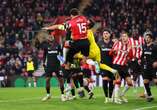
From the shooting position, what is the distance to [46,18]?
36.9m

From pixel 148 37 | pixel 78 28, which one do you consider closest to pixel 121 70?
pixel 148 37

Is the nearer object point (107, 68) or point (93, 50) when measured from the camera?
point (107, 68)

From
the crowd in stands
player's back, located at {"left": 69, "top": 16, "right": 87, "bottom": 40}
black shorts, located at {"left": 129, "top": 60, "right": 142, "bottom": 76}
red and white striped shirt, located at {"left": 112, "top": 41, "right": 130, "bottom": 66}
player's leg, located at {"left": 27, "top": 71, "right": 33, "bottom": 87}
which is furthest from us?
the crowd in stands

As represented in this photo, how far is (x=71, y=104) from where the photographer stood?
16547mm

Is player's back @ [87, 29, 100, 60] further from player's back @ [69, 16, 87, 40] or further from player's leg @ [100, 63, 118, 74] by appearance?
player's back @ [69, 16, 87, 40]

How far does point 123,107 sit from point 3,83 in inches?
640

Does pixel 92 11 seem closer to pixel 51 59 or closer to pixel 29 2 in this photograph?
pixel 29 2

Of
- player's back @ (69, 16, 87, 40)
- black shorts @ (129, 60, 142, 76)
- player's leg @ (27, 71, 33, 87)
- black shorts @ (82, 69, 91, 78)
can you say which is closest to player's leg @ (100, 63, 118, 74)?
player's back @ (69, 16, 87, 40)

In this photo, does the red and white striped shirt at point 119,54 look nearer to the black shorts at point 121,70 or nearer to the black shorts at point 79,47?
the black shorts at point 121,70

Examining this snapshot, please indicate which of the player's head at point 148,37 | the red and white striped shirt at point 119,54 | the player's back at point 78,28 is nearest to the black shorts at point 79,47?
the player's back at point 78,28

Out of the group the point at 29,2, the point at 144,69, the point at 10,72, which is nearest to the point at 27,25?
the point at 29,2

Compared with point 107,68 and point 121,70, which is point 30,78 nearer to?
point 121,70

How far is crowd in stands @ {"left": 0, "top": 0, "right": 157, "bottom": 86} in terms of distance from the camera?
33.1 m

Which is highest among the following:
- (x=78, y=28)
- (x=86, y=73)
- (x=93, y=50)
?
(x=78, y=28)
